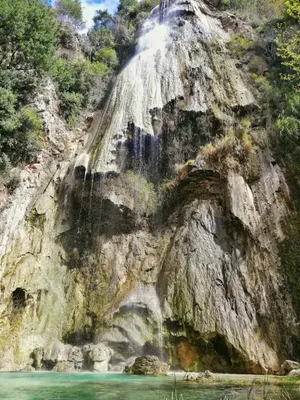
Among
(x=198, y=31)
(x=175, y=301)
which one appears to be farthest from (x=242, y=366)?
(x=198, y=31)

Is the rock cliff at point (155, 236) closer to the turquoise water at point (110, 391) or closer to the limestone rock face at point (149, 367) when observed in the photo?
the limestone rock face at point (149, 367)

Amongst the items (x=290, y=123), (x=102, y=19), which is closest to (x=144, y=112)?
(x=290, y=123)

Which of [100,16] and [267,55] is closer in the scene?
[267,55]

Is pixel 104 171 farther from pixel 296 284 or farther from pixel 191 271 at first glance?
pixel 296 284

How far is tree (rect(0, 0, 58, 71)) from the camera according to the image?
19953 mm

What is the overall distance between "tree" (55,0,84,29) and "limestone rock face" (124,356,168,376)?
112 ft

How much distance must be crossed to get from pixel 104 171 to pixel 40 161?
403cm

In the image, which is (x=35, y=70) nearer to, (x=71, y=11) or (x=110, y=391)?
(x=110, y=391)

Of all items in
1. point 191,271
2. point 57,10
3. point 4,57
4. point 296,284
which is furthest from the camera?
point 57,10

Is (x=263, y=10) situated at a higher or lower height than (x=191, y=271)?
higher

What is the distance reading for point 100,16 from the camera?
1455 inches

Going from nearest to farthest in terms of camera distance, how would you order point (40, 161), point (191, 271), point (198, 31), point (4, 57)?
point (191, 271) → point (40, 161) → point (4, 57) → point (198, 31)

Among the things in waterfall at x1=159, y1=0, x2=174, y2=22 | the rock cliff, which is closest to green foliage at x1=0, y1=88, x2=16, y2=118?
the rock cliff

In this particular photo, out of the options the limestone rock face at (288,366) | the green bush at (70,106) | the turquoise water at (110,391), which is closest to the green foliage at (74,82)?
the green bush at (70,106)
